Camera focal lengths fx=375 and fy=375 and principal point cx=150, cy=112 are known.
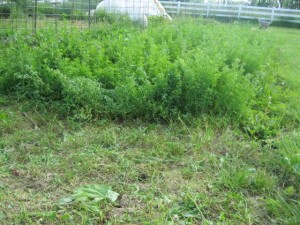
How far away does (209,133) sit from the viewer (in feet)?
10.6

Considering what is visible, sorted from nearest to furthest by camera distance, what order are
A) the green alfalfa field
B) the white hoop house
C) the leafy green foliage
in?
the green alfalfa field
the leafy green foliage
the white hoop house

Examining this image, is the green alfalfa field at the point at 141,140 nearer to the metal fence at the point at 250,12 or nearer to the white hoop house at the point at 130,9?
the white hoop house at the point at 130,9

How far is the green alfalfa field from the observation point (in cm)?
220

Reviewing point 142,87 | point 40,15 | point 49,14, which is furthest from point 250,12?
point 142,87

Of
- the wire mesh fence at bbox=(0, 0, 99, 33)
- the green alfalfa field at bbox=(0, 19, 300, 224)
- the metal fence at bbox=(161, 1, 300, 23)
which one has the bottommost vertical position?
the green alfalfa field at bbox=(0, 19, 300, 224)

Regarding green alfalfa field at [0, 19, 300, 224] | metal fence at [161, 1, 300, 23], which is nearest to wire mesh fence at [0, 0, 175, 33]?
green alfalfa field at [0, 19, 300, 224]

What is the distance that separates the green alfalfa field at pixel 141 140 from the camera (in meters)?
2.20

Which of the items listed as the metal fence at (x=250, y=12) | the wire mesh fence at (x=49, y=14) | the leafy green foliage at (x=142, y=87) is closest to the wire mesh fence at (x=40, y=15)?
the wire mesh fence at (x=49, y=14)

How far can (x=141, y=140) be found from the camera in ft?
10.2

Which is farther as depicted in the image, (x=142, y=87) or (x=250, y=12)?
(x=250, y=12)

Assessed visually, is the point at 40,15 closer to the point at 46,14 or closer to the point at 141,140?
the point at 46,14

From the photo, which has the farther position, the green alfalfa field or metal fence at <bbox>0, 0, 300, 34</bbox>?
metal fence at <bbox>0, 0, 300, 34</bbox>

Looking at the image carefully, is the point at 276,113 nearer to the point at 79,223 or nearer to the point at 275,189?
the point at 275,189

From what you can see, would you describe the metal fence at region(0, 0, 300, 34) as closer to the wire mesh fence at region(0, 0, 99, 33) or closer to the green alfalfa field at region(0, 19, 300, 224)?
the wire mesh fence at region(0, 0, 99, 33)
